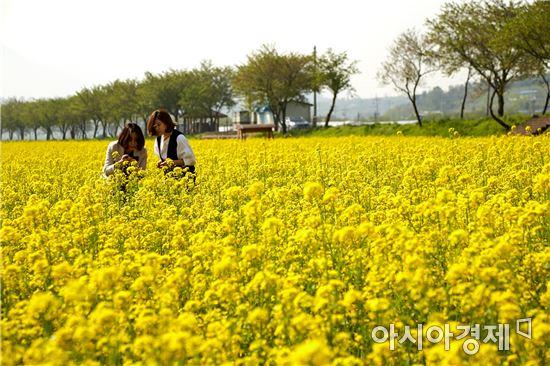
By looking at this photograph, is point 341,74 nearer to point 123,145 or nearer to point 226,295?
point 123,145

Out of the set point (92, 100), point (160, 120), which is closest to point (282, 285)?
point (160, 120)

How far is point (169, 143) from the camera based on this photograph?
9164 mm

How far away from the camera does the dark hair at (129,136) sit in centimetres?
912

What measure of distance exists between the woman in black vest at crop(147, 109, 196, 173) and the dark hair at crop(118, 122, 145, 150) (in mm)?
263

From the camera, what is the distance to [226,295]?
347cm

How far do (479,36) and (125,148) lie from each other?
89.8 ft

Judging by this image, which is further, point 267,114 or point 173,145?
point 267,114

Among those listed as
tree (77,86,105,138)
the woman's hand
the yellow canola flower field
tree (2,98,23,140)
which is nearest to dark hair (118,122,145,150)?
the woman's hand

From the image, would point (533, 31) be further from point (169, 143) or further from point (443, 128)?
point (169, 143)

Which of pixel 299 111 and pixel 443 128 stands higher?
pixel 299 111

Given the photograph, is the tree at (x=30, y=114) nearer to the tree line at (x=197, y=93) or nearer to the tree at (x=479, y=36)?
the tree line at (x=197, y=93)

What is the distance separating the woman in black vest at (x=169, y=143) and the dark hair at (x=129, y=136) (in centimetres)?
26

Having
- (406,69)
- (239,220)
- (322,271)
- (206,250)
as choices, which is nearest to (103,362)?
(206,250)

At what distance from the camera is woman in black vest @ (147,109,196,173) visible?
8789 mm
